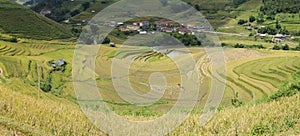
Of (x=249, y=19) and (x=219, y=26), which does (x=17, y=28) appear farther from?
(x=249, y=19)

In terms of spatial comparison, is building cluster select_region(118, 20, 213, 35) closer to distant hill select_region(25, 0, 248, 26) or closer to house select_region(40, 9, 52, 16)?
distant hill select_region(25, 0, 248, 26)

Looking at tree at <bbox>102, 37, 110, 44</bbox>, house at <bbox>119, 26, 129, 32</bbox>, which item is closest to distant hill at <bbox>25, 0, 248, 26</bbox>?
house at <bbox>119, 26, 129, 32</bbox>

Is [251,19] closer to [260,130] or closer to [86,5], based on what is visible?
[86,5]

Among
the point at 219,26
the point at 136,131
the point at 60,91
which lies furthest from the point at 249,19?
the point at 136,131

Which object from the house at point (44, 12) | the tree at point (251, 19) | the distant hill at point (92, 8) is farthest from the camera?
the house at point (44, 12)

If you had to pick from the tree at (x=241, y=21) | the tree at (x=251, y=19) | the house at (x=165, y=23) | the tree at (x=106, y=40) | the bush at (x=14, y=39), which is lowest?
the tree at (x=106, y=40)

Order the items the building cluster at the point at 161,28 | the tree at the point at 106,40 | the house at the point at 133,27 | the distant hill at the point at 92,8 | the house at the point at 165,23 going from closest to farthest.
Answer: the tree at the point at 106,40, the building cluster at the point at 161,28, the house at the point at 133,27, the house at the point at 165,23, the distant hill at the point at 92,8

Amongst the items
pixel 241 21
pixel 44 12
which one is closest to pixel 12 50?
pixel 241 21

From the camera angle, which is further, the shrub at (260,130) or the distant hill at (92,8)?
the distant hill at (92,8)

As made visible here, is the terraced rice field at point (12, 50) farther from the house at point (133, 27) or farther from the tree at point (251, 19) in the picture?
the tree at point (251, 19)

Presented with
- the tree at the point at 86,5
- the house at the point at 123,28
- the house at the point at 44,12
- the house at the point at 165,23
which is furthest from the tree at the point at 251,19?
the house at the point at 44,12
